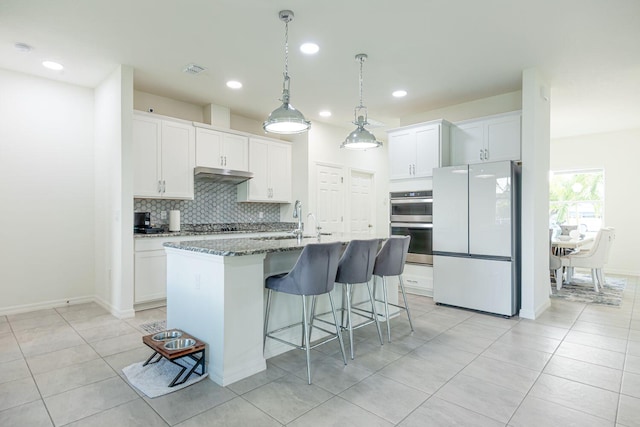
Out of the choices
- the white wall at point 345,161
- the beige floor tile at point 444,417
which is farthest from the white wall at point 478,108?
the beige floor tile at point 444,417

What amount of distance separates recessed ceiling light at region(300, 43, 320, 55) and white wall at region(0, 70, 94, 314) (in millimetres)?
3030

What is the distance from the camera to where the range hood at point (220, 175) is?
495 centimetres

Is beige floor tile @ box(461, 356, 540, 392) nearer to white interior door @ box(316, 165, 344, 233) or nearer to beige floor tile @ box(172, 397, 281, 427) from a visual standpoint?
beige floor tile @ box(172, 397, 281, 427)

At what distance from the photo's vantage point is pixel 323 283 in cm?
262

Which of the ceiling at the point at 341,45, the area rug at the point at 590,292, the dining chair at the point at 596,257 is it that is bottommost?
the area rug at the point at 590,292

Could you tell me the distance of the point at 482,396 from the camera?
2.28 meters

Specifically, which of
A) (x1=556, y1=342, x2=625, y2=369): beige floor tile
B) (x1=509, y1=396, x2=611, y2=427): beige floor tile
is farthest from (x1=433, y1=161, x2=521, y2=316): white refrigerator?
(x1=509, y1=396, x2=611, y2=427): beige floor tile

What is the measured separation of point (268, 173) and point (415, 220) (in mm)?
2552

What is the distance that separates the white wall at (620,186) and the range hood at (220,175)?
7056 millimetres

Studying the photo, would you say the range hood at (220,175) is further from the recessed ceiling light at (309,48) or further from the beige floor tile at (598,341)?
the beige floor tile at (598,341)

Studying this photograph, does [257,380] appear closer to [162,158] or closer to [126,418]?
[126,418]

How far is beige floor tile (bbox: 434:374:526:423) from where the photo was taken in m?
2.11

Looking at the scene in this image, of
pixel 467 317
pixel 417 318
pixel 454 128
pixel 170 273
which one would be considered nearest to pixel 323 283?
pixel 170 273

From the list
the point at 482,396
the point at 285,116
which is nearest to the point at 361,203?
the point at 285,116
